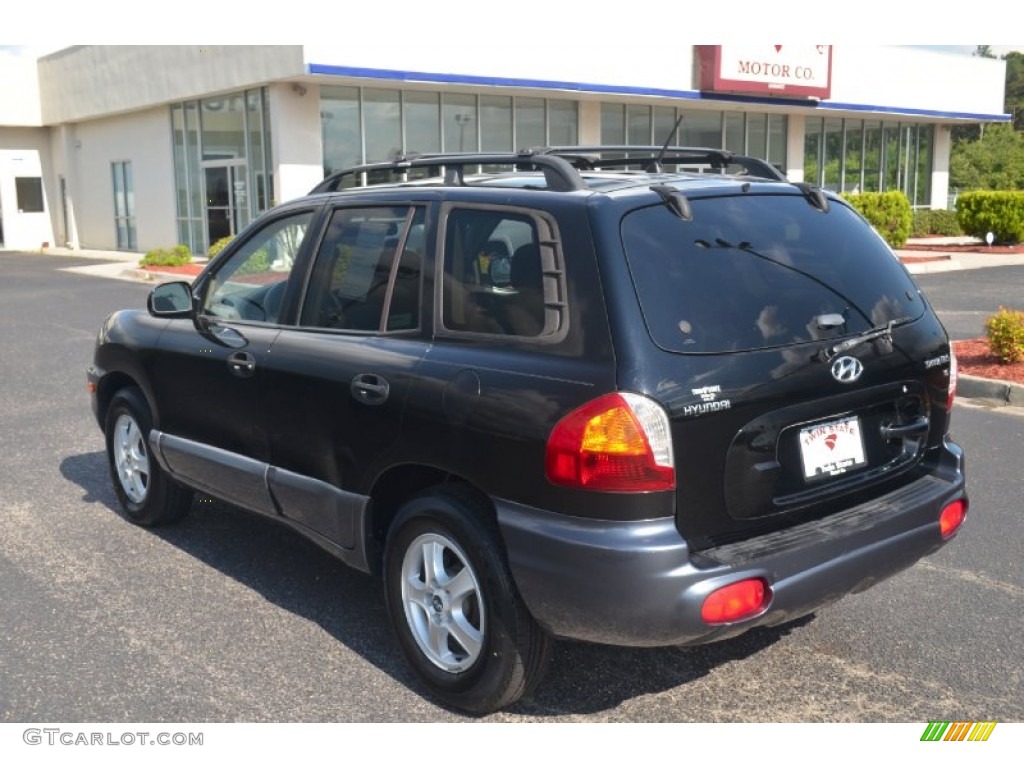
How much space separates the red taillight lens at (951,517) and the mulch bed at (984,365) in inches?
208

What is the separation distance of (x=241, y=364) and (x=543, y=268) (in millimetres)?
1770

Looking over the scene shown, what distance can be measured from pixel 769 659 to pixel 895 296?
1.48 m

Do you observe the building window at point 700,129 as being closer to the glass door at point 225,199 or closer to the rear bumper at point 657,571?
the glass door at point 225,199

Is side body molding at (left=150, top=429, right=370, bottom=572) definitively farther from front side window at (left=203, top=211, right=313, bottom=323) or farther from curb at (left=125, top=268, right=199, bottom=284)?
curb at (left=125, top=268, right=199, bottom=284)

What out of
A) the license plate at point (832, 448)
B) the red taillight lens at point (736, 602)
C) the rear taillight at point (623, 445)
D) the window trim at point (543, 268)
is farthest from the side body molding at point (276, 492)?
the license plate at point (832, 448)

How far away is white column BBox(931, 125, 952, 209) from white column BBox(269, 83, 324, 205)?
22441mm

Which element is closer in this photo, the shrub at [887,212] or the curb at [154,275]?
the curb at [154,275]

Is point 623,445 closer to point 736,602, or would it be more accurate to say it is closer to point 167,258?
point 736,602

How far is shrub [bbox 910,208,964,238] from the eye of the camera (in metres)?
32.2

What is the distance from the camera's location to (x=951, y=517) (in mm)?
4074

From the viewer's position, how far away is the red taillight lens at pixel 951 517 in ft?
13.1

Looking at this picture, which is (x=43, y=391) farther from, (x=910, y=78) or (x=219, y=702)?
(x=910, y=78)

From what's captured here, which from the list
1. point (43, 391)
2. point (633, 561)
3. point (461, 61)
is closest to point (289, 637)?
point (633, 561)

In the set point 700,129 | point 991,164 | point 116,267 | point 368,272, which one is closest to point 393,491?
point 368,272
